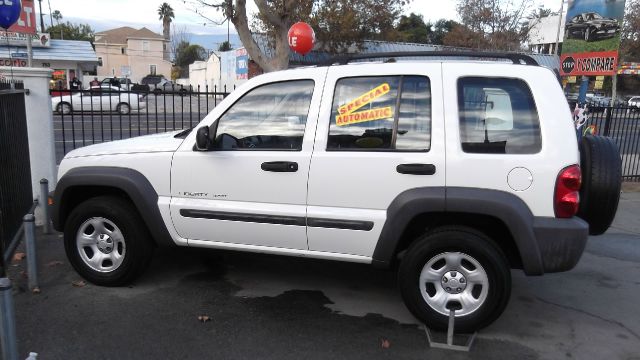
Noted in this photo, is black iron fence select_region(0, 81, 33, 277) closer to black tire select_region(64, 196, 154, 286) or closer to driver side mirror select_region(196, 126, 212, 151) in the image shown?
black tire select_region(64, 196, 154, 286)

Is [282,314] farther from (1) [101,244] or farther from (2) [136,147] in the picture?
(2) [136,147]

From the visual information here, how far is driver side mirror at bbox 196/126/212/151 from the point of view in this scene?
3.96m

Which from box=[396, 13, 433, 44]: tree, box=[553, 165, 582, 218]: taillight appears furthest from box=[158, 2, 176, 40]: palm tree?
box=[553, 165, 582, 218]: taillight

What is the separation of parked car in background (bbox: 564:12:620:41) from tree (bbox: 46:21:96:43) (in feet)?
264

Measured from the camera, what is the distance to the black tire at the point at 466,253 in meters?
3.63

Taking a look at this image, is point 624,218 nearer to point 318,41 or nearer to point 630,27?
point 318,41

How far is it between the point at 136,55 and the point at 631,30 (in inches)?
2420

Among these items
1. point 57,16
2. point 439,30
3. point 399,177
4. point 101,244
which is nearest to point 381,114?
point 399,177

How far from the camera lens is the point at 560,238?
3.51 m

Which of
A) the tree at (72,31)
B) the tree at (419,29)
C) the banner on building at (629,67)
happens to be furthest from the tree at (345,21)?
the tree at (72,31)

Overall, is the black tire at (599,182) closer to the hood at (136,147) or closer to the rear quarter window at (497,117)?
the rear quarter window at (497,117)

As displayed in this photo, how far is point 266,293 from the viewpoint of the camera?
450cm

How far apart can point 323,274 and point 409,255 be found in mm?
1401

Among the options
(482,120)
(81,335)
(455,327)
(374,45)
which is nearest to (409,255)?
(455,327)
